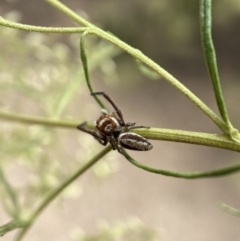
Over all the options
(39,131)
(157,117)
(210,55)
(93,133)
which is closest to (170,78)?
(210,55)

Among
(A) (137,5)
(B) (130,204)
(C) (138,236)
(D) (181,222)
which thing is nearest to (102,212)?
(B) (130,204)

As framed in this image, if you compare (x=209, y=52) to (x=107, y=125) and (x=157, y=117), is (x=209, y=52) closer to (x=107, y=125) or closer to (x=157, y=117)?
(x=107, y=125)

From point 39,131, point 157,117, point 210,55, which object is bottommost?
point 210,55

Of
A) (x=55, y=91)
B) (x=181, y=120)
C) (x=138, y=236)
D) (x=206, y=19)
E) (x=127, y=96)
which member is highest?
(x=127, y=96)

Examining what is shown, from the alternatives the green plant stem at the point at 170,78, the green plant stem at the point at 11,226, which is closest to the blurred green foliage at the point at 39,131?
the green plant stem at the point at 11,226

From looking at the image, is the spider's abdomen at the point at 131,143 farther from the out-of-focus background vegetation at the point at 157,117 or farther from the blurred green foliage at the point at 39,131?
the out-of-focus background vegetation at the point at 157,117

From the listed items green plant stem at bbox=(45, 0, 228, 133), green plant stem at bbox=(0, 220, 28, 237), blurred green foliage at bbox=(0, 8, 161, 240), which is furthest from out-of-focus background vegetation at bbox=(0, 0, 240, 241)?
green plant stem at bbox=(45, 0, 228, 133)

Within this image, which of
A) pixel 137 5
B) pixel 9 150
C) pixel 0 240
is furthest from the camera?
Result: pixel 137 5

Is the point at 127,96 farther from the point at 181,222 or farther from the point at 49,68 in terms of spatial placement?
the point at 49,68

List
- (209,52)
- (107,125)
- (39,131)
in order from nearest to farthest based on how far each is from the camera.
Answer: (209,52) < (107,125) < (39,131)
